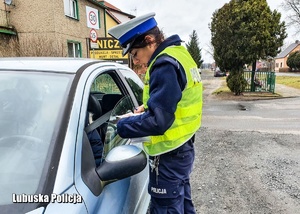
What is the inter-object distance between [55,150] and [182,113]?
33.6 inches

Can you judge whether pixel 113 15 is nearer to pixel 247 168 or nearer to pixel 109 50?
pixel 109 50

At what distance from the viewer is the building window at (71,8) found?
44.3ft

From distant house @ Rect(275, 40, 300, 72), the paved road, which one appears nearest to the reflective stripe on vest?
the paved road

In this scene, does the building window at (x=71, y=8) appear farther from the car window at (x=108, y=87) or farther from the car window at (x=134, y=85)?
the car window at (x=108, y=87)

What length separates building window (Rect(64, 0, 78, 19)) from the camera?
13.5 m

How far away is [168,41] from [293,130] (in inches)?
237

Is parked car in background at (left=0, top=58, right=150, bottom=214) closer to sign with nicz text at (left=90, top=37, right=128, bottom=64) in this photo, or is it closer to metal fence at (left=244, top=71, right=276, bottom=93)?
sign with nicz text at (left=90, top=37, right=128, bottom=64)

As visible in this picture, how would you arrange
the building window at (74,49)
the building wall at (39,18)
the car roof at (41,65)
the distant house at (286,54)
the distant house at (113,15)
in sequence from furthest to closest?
the distant house at (286,54) < the distant house at (113,15) < the building window at (74,49) < the building wall at (39,18) < the car roof at (41,65)

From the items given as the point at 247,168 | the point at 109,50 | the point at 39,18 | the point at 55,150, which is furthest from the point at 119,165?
the point at 39,18

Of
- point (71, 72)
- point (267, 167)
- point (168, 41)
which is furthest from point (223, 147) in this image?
point (71, 72)

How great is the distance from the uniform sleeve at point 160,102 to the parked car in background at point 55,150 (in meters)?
0.16

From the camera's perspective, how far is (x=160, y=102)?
1490mm

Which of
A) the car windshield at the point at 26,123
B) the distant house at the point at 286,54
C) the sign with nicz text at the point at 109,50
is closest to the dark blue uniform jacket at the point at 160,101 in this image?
the car windshield at the point at 26,123

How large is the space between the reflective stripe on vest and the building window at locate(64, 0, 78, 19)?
13.5 m
